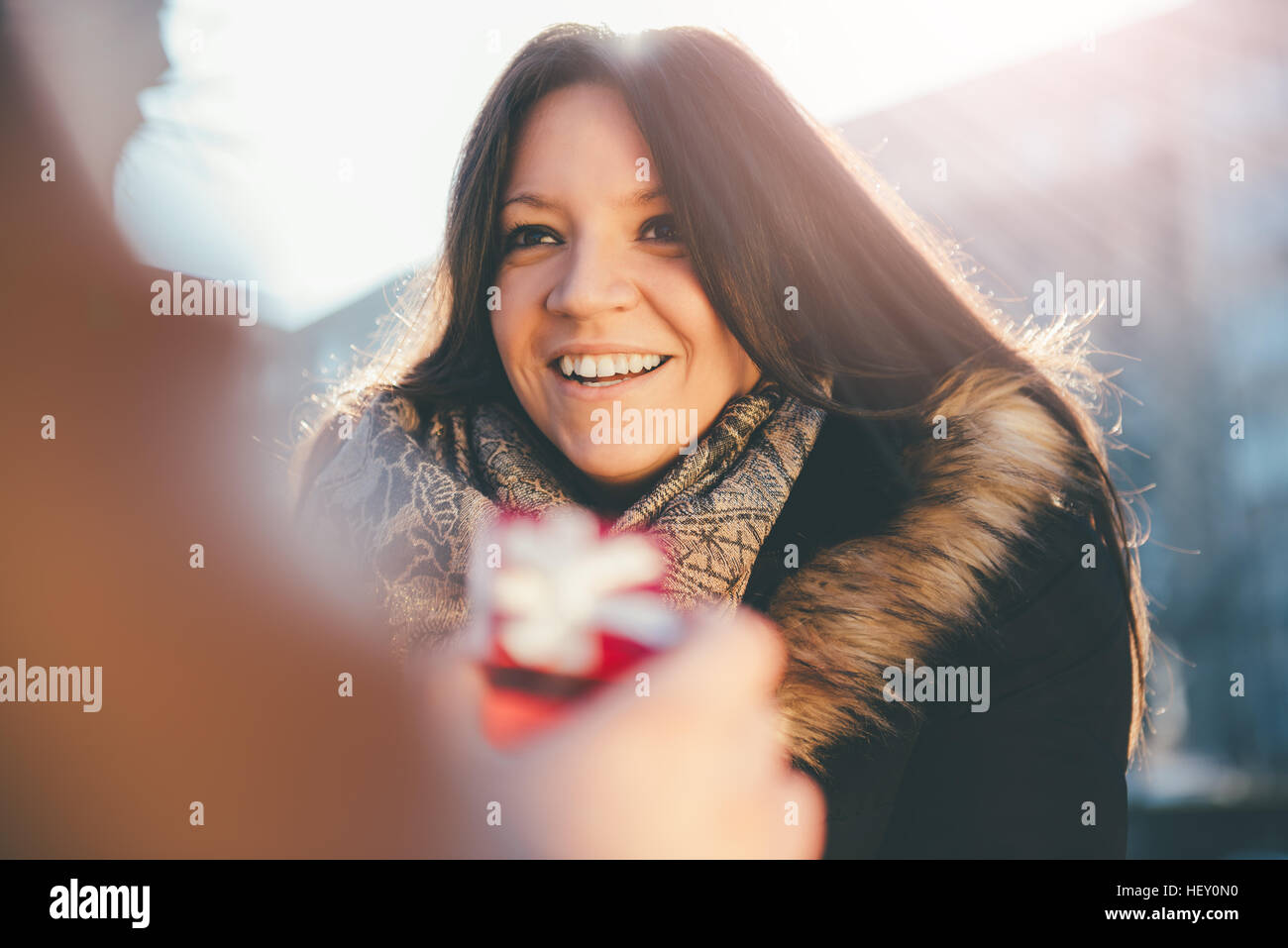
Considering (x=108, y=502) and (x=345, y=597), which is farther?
(x=345, y=597)

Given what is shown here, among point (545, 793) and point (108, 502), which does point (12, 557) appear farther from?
point (545, 793)

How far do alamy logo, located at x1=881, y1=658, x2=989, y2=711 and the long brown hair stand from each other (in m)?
0.35

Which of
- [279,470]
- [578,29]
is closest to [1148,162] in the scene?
[578,29]

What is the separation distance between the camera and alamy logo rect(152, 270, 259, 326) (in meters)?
1.50

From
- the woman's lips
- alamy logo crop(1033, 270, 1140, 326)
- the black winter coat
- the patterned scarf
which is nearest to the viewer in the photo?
the black winter coat

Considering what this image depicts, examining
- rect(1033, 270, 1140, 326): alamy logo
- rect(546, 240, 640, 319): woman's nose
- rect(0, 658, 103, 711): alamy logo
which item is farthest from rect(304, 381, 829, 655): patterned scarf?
rect(1033, 270, 1140, 326): alamy logo

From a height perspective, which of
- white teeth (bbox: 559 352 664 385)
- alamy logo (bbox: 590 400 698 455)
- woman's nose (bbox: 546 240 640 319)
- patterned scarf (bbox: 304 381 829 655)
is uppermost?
woman's nose (bbox: 546 240 640 319)

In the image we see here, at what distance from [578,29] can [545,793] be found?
1478 millimetres

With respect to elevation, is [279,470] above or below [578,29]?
below

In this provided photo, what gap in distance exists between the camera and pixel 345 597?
1.69 meters

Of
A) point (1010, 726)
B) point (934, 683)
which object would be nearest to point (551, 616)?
point (934, 683)
